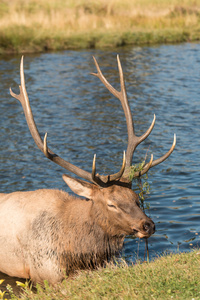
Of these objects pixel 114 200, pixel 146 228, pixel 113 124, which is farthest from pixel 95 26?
pixel 146 228

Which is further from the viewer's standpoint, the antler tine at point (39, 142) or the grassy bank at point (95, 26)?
the grassy bank at point (95, 26)

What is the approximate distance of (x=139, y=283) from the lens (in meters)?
4.84

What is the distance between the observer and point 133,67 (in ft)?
68.7

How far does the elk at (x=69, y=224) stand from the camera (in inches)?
223

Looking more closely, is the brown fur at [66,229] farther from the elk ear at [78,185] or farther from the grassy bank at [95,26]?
the grassy bank at [95,26]

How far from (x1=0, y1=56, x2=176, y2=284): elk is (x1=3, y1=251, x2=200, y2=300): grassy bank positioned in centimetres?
38

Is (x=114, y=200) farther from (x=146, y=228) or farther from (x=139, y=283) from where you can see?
(x=139, y=283)

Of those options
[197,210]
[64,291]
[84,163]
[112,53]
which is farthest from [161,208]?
[112,53]

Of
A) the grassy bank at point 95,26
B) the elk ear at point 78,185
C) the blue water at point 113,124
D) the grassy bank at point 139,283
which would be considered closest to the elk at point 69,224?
the elk ear at point 78,185

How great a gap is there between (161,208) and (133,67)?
515 inches

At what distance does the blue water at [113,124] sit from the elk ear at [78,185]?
1.38 metres

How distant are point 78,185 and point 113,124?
7831 mm

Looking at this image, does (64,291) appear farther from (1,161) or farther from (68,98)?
(68,98)

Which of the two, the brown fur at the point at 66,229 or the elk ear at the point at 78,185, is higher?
the elk ear at the point at 78,185
